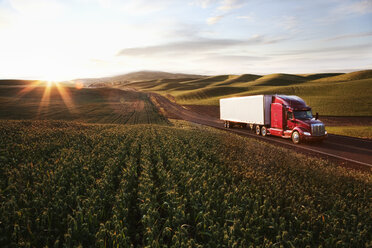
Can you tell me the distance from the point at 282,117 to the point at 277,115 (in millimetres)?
785

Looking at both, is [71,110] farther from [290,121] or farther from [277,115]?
[290,121]

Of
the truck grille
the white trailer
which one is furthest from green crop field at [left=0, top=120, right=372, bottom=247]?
the white trailer

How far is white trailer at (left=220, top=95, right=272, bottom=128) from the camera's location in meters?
22.4

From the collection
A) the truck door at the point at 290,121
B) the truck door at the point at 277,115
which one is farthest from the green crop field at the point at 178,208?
the truck door at the point at 277,115

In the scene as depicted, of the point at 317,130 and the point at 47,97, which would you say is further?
the point at 47,97

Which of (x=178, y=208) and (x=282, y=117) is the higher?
(x=282, y=117)

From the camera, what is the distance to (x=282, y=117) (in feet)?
67.3

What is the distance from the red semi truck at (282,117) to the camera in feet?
60.3

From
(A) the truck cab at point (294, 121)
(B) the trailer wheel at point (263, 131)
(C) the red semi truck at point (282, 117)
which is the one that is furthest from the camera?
(B) the trailer wheel at point (263, 131)

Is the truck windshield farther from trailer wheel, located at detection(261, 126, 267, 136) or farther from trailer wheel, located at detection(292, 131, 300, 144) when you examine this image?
trailer wheel, located at detection(261, 126, 267, 136)

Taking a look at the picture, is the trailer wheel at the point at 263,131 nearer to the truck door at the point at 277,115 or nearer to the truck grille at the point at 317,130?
the truck door at the point at 277,115

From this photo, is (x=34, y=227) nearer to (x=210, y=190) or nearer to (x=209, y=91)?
(x=210, y=190)

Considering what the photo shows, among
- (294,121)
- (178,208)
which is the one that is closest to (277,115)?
(294,121)

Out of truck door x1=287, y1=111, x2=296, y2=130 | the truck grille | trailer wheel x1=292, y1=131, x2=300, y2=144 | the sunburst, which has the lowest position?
trailer wheel x1=292, y1=131, x2=300, y2=144
